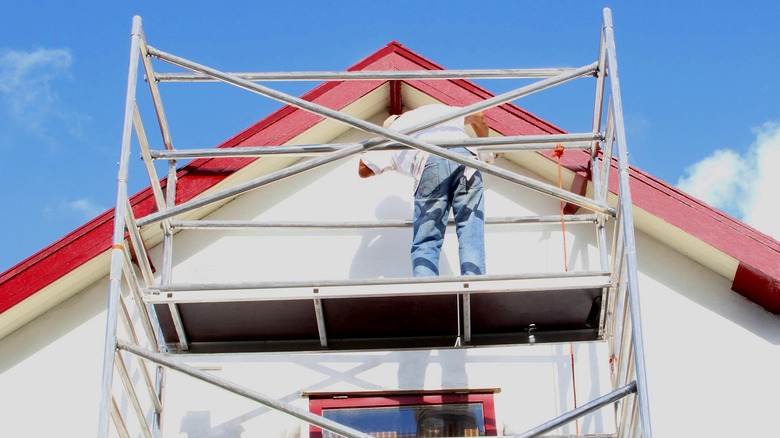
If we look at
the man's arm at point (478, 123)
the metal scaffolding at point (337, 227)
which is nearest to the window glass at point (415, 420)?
the metal scaffolding at point (337, 227)

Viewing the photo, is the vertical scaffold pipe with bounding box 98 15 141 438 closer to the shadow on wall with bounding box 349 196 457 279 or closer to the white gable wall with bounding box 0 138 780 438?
the white gable wall with bounding box 0 138 780 438

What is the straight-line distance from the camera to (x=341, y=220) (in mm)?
8898

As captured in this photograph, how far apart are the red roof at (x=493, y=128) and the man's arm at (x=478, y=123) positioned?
297mm

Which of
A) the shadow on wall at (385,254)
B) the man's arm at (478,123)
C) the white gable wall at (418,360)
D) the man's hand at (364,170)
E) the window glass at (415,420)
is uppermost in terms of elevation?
the man's arm at (478,123)

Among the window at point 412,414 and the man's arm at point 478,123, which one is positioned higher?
the man's arm at point 478,123

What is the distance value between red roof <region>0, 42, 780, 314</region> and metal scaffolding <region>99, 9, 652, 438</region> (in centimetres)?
25

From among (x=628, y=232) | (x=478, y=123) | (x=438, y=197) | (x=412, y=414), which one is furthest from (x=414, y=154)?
(x=628, y=232)

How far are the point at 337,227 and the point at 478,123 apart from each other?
4.36 ft

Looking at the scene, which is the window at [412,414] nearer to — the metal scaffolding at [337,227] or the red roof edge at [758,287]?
the metal scaffolding at [337,227]

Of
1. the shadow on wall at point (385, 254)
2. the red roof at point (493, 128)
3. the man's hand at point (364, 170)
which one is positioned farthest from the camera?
the shadow on wall at point (385, 254)

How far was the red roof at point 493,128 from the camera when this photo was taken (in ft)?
26.7

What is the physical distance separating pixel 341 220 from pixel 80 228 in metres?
1.93

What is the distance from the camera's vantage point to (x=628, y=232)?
22.1 ft

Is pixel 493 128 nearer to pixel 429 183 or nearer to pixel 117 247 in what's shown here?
pixel 429 183
